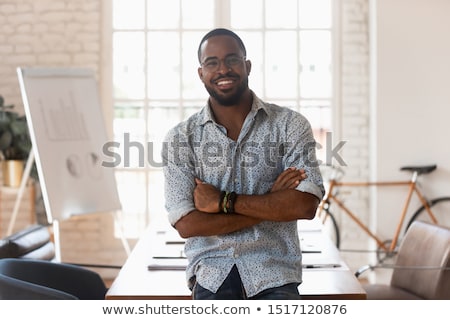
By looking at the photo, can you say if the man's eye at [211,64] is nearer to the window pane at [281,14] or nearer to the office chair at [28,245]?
the office chair at [28,245]

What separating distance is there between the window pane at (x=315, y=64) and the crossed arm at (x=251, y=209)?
3713 millimetres

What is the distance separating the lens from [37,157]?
13.7ft

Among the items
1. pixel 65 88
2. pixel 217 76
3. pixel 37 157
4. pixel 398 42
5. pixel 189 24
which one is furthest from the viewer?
pixel 189 24

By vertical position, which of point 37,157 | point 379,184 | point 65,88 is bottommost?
point 379,184

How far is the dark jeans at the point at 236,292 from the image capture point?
2.14 m

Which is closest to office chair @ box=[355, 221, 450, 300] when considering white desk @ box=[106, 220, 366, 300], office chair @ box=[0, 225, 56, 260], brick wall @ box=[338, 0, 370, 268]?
white desk @ box=[106, 220, 366, 300]

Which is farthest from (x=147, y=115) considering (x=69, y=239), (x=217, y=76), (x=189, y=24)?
(x=217, y=76)

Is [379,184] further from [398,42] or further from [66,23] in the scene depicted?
[66,23]

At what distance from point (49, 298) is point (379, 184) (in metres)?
3.71

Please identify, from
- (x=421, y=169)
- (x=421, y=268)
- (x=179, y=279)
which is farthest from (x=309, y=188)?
(x=421, y=169)

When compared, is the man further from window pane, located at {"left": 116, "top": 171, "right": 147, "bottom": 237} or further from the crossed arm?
window pane, located at {"left": 116, "top": 171, "right": 147, "bottom": 237}

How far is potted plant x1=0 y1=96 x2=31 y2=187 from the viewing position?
5.16m

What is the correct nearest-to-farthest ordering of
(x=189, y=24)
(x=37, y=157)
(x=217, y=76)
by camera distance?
1. (x=217, y=76)
2. (x=37, y=157)
3. (x=189, y=24)

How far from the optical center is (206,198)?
86.5 inches
